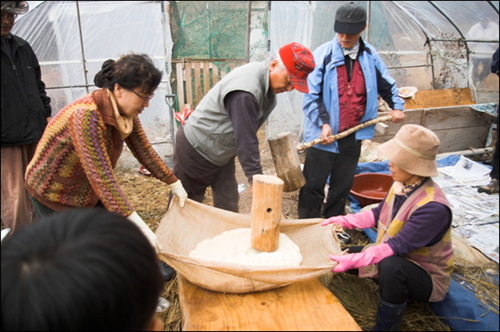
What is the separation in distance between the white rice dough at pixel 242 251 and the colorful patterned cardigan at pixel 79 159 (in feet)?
1.60

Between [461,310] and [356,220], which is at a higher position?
[356,220]

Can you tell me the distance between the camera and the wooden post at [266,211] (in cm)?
185

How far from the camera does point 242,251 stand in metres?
1.99

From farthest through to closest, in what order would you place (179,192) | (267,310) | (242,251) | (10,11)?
(10,11), (179,192), (242,251), (267,310)

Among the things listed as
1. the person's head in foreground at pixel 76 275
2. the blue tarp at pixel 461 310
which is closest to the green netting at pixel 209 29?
the blue tarp at pixel 461 310

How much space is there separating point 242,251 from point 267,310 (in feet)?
1.53

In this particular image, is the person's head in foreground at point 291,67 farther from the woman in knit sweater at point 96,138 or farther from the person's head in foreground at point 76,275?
the person's head in foreground at point 76,275

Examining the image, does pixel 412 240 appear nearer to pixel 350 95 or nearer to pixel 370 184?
pixel 350 95

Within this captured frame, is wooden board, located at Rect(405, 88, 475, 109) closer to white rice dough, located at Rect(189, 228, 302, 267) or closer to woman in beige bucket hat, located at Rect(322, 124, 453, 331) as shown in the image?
woman in beige bucket hat, located at Rect(322, 124, 453, 331)

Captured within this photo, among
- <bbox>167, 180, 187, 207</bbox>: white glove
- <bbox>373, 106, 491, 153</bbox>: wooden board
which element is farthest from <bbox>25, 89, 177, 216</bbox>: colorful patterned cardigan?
<bbox>373, 106, 491, 153</bbox>: wooden board

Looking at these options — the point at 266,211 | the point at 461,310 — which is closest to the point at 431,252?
the point at 461,310

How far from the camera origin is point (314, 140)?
9.95 ft

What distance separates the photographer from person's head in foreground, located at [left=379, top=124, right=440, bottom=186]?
1818 millimetres

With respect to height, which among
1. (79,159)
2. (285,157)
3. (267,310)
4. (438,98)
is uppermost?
(79,159)
